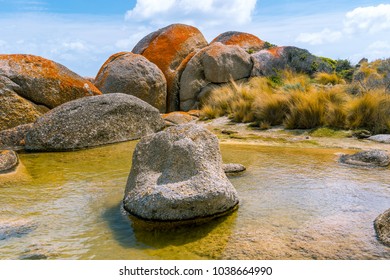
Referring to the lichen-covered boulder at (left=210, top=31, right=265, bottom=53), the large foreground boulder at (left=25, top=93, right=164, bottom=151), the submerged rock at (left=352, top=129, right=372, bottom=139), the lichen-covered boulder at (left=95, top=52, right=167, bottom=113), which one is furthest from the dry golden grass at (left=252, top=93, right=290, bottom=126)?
the lichen-covered boulder at (left=210, top=31, right=265, bottom=53)

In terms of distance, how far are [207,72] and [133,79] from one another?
3333 mm

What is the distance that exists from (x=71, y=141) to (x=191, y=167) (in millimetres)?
5712

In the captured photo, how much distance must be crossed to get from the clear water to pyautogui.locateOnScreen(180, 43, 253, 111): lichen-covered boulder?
33.6ft

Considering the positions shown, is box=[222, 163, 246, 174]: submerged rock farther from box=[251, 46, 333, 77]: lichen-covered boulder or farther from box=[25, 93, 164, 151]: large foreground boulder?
box=[251, 46, 333, 77]: lichen-covered boulder

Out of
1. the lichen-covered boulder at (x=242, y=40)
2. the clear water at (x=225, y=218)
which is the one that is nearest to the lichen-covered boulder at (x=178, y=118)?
the clear water at (x=225, y=218)

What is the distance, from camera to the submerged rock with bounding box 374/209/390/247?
3995 mm

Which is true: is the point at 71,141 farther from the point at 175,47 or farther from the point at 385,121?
the point at 175,47

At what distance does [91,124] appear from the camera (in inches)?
401

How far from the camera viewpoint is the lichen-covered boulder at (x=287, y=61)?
18.4 m

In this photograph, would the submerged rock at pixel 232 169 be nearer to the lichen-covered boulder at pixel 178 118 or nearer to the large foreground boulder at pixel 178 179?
the large foreground boulder at pixel 178 179

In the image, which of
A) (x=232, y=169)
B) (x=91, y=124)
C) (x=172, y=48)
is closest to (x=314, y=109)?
(x=232, y=169)

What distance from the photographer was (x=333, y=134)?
10602 mm

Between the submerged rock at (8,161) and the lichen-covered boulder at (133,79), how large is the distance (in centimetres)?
847
